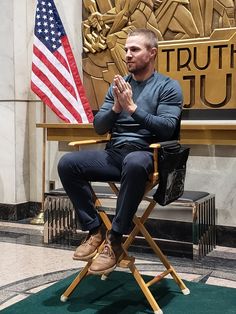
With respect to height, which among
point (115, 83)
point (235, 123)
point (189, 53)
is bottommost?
point (235, 123)

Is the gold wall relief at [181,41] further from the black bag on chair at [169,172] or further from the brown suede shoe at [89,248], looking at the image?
the brown suede shoe at [89,248]

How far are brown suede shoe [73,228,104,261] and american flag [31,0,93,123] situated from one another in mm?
2079

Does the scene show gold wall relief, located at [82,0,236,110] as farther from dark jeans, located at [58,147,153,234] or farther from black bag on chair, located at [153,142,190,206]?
dark jeans, located at [58,147,153,234]

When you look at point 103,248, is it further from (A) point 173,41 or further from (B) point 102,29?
(B) point 102,29

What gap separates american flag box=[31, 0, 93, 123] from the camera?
4.74 metres

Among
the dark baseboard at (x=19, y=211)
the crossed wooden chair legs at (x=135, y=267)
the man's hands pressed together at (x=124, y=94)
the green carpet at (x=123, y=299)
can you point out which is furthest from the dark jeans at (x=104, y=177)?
the dark baseboard at (x=19, y=211)

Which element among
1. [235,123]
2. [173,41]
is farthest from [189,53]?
[235,123]

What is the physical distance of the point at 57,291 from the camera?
3.07 m

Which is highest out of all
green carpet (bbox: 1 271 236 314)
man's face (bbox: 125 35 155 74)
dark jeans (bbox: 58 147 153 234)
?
man's face (bbox: 125 35 155 74)

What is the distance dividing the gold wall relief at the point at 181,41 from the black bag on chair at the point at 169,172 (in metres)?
1.42

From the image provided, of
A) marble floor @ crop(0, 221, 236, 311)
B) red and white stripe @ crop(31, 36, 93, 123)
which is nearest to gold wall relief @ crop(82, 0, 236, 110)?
red and white stripe @ crop(31, 36, 93, 123)

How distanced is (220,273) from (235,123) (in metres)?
1.17

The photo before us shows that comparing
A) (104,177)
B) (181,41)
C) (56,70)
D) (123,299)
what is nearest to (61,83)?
(56,70)

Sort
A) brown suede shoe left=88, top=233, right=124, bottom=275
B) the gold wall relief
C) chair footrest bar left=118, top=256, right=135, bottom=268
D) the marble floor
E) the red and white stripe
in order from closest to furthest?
brown suede shoe left=88, top=233, right=124, bottom=275, chair footrest bar left=118, top=256, right=135, bottom=268, the marble floor, the gold wall relief, the red and white stripe
